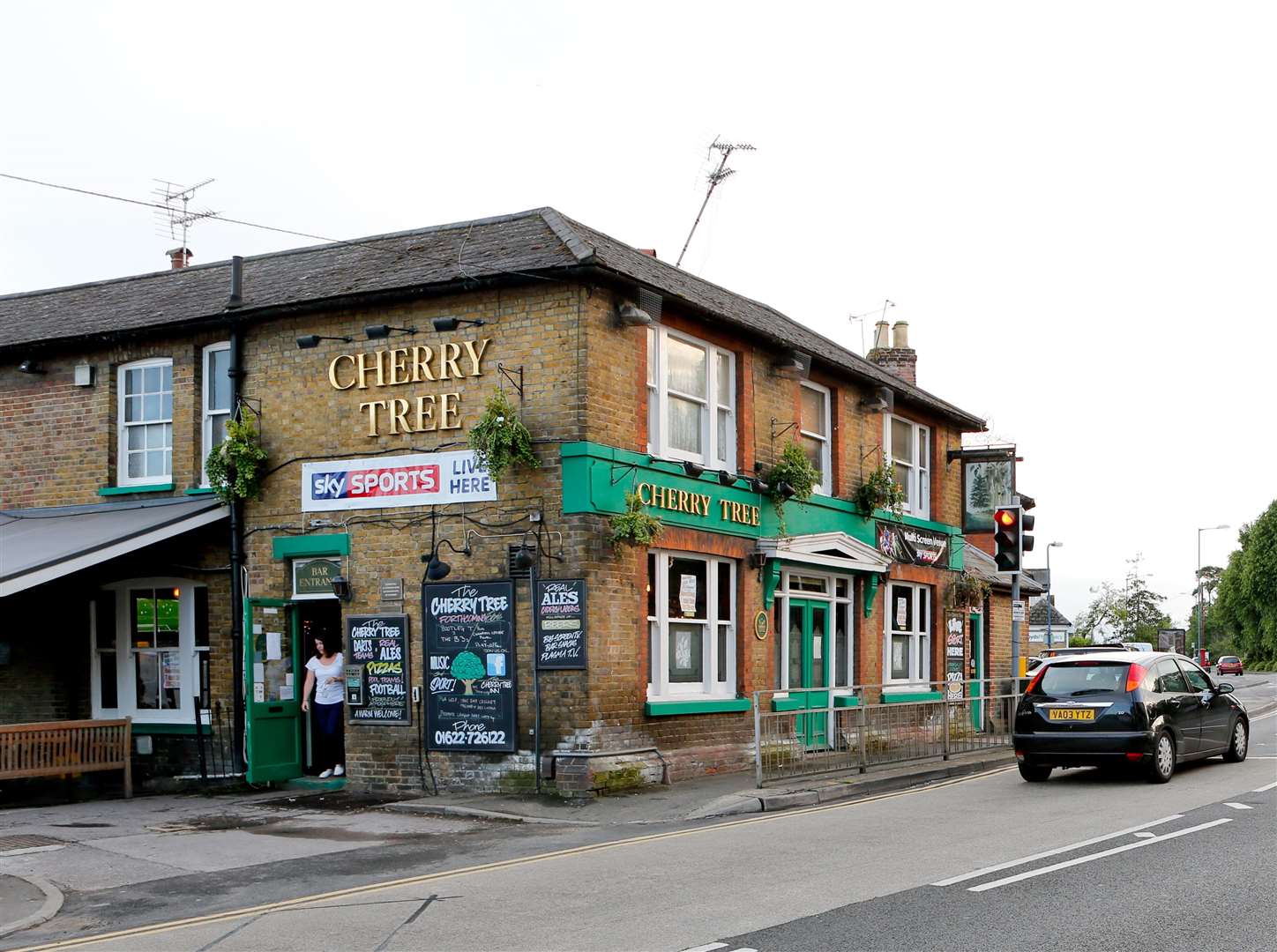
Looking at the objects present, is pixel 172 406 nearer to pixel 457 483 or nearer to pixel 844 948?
pixel 457 483

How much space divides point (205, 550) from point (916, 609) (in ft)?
41.4

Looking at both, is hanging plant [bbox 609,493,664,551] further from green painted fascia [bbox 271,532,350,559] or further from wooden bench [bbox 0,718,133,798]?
wooden bench [bbox 0,718,133,798]

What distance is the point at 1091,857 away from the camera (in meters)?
10.0

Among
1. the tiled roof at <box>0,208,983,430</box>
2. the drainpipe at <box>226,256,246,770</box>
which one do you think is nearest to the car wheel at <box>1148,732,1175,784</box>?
the tiled roof at <box>0,208,983,430</box>

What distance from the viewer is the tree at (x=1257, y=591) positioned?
9538cm

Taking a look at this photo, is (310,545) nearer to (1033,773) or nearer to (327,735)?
(327,735)

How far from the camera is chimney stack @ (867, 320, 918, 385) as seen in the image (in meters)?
29.7

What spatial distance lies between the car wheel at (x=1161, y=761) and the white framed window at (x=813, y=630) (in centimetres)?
556

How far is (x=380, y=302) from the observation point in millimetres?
16719

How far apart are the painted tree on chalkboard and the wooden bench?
4.16 meters

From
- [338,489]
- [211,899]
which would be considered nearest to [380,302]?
[338,489]

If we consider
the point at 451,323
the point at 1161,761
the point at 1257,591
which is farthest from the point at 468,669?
the point at 1257,591

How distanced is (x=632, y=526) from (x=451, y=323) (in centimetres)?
338

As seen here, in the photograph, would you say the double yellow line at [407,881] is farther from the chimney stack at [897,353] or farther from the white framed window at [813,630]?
the chimney stack at [897,353]
